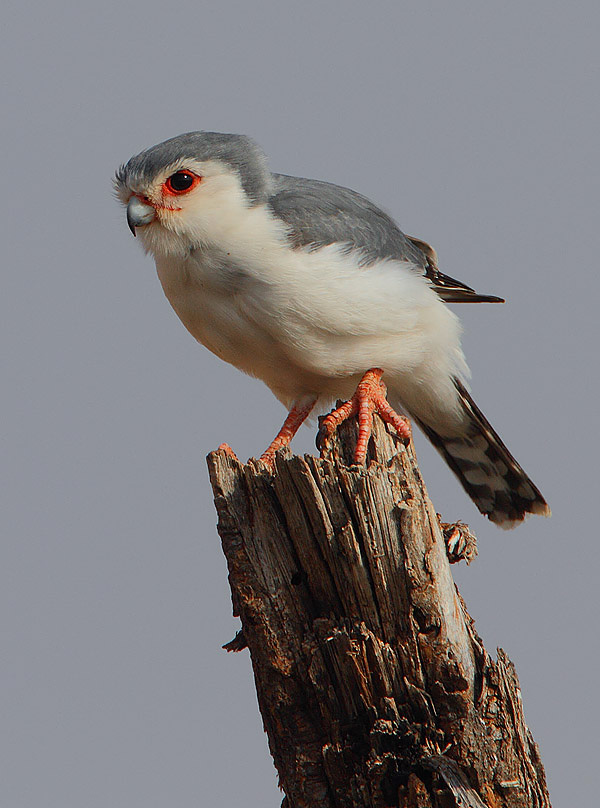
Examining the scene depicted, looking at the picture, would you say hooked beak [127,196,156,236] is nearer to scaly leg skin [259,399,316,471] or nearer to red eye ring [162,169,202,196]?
red eye ring [162,169,202,196]

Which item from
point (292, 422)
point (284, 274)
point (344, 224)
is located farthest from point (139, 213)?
point (292, 422)

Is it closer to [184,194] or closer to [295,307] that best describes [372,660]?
[295,307]

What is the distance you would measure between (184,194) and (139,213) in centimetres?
28

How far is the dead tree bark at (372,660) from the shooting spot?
4.00 m

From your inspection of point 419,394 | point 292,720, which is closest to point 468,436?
point 419,394

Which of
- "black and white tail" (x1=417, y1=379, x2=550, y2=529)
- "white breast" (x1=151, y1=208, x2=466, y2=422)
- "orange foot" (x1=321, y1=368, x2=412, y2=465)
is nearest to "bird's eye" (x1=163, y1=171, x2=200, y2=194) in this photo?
"white breast" (x1=151, y1=208, x2=466, y2=422)

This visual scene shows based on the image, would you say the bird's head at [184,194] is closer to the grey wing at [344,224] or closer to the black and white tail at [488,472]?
the grey wing at [344,224]

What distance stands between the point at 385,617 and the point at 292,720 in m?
0.66

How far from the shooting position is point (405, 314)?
18.1 ft

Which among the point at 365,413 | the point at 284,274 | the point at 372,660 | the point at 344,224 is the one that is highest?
the point at 344,224

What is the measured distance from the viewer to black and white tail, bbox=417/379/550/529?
6457mm

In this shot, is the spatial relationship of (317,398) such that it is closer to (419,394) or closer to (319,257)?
(419,394)

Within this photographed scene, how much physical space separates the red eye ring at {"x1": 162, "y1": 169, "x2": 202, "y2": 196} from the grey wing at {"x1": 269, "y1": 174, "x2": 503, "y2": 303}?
0.50 meters

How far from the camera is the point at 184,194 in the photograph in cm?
528
